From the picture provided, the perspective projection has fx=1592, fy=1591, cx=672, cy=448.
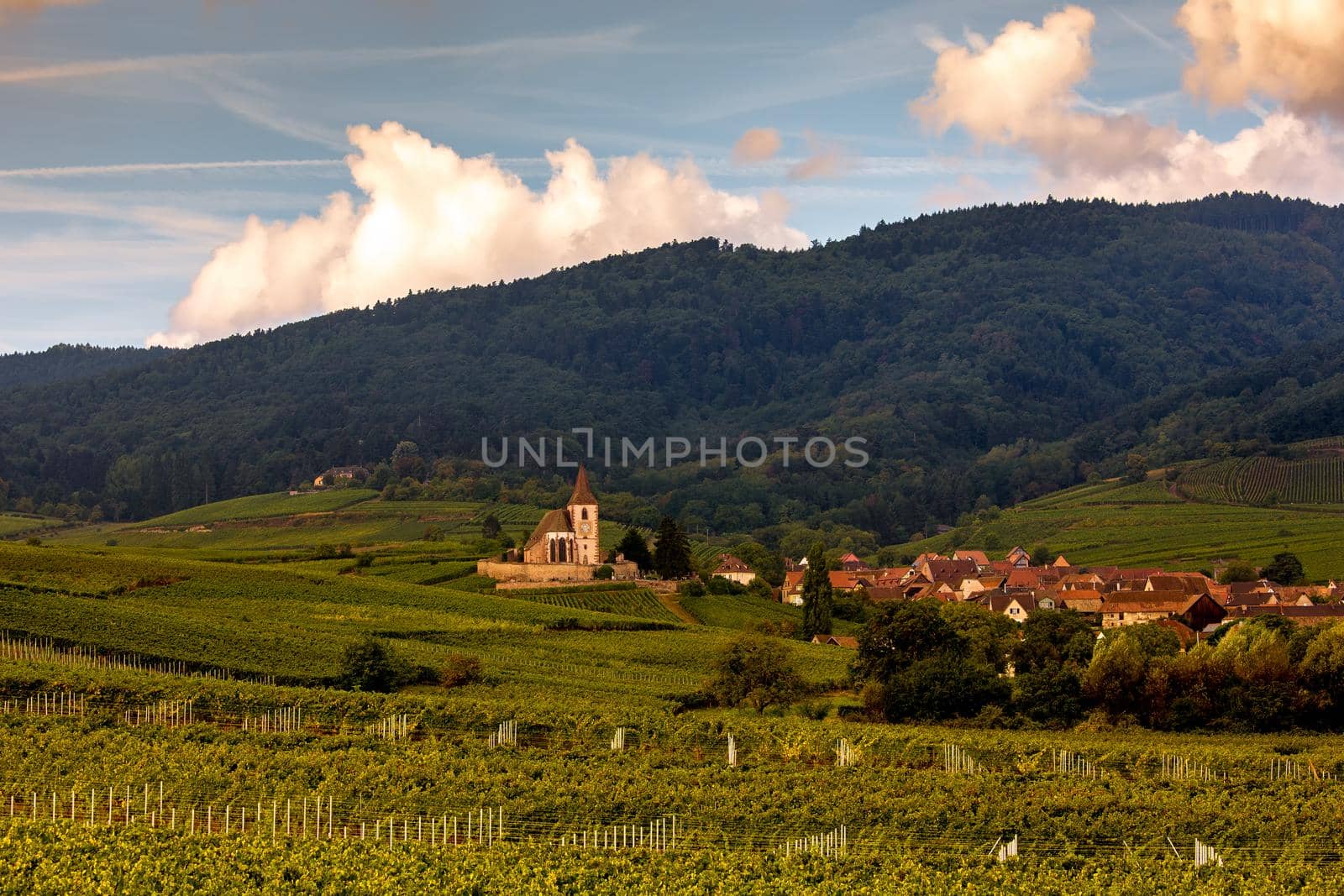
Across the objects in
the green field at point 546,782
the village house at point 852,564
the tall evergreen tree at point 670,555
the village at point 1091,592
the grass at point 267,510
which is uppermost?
the grass at point 267,510

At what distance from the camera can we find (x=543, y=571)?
102812 millimetres

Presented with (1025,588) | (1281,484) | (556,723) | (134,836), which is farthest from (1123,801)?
(1281,484)

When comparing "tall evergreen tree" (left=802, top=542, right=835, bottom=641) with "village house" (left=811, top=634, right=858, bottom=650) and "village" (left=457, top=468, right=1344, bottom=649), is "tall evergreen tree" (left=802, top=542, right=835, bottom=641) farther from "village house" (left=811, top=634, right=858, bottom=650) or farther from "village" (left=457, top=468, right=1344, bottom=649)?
"village" (left=457, top=468, right=1344, bottom=649)

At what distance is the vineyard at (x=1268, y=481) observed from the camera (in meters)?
168

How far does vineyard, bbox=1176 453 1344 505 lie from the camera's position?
168m

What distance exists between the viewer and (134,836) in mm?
32875

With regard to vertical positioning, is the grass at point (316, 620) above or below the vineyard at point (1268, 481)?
below

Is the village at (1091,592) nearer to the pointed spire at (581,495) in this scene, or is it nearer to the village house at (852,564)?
the village house at (852,564)

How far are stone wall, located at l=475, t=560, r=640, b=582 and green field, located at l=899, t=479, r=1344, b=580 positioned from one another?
4907 cm

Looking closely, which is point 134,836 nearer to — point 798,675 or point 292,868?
point 292,868

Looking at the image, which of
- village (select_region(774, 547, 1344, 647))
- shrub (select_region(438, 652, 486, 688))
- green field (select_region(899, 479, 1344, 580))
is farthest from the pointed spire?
shrub (select_region(438, 652, 486, 688))

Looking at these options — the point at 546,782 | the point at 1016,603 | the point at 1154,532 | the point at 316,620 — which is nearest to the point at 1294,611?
the point at 1016,603

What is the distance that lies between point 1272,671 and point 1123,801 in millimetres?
20994

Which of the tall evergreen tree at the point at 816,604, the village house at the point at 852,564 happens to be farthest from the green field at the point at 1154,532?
the tall evergreen tree at the point at 816,604
